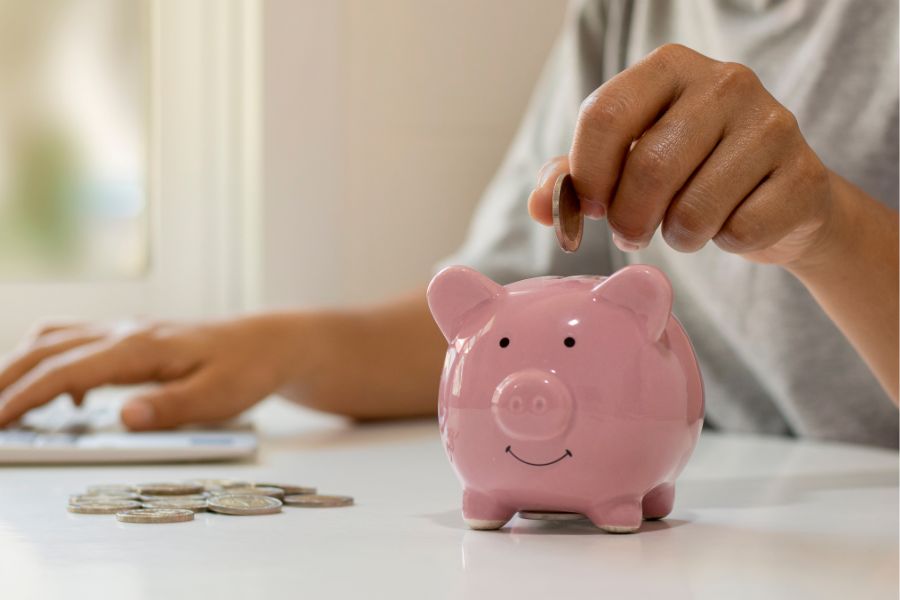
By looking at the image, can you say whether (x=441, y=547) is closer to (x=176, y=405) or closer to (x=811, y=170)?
(x=811, y=170)

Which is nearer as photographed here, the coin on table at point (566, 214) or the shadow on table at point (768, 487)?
the coin on table at point (566, 214)

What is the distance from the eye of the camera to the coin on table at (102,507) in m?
0.58

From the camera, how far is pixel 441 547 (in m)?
0.51

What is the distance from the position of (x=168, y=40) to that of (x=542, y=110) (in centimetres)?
63

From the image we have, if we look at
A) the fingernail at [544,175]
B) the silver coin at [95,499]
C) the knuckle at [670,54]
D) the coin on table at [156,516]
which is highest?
the knuckle at [670,54]

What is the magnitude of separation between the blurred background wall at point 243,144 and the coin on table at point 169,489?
0.84 meters

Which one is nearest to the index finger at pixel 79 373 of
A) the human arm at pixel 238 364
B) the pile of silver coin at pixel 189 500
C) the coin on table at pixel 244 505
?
the human arm at pixel 238 364

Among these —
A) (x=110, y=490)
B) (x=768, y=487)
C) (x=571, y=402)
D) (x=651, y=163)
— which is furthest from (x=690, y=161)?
(x=110, y=490)

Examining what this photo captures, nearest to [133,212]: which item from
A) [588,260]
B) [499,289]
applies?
[588,260]

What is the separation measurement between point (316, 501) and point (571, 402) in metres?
0.16

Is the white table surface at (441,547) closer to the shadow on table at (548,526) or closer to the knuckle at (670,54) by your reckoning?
the shadow on table at (548,526)

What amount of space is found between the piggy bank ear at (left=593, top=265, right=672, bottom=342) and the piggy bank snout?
0.16ft

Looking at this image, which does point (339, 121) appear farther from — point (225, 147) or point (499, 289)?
point (499, 289)

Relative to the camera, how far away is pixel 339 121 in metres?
1.51
